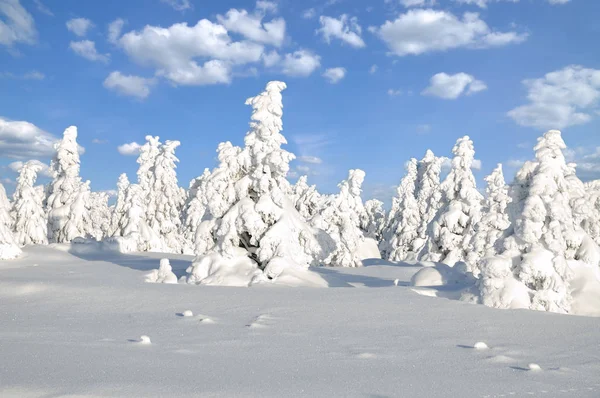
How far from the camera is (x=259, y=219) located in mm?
18062

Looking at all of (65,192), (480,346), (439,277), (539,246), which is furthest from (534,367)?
(65,192)

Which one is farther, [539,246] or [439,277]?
[439,277]

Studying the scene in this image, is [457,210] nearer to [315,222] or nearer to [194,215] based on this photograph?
[315,222]

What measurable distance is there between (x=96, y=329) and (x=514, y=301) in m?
9.14

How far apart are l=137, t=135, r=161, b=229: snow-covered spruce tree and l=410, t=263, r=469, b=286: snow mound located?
34.3 metres

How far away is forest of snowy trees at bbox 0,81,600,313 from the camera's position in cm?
1238

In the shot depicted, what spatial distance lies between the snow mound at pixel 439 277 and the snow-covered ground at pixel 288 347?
5.64ft

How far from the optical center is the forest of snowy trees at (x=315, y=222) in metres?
12.4

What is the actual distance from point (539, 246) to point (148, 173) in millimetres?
38924

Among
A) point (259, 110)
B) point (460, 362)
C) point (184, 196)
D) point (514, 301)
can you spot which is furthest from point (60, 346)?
point (184, 196)

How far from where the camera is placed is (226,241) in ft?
58.5

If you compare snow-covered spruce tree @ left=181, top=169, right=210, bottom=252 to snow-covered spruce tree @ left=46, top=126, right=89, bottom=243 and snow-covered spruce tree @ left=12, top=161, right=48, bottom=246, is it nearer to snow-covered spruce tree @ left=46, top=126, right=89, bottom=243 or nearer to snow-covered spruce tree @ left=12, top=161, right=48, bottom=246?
snow-covered spruce tree @ left=46, top=126, right=89, bottom=243

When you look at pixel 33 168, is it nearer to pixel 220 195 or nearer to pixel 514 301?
pixel 220 195

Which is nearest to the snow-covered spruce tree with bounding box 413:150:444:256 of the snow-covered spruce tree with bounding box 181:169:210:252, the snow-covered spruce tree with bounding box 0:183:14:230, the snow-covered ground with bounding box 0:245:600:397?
the snow-covered spruce tree with bounding box 181:169:210:252
